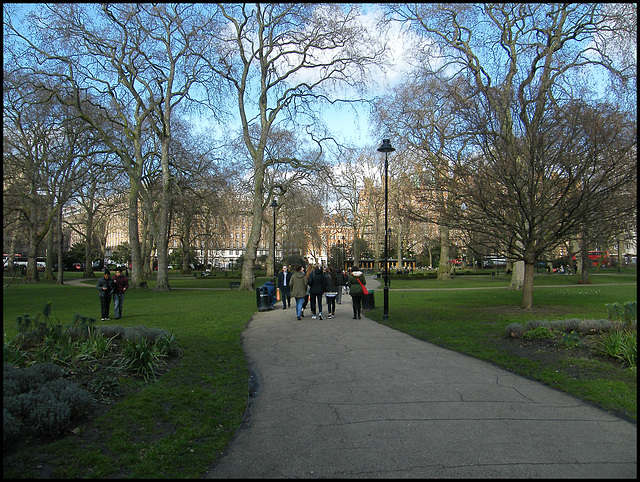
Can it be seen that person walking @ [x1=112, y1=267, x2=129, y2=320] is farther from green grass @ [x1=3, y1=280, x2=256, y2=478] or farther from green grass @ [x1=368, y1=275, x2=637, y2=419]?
green grass @ [x1=368, y1=275, x2=637, y2=419]

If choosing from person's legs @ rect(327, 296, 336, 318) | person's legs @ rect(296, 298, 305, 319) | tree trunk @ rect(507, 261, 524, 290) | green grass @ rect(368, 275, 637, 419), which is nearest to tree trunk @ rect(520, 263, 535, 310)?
green grass @ rect(368, 275, 637, 419)

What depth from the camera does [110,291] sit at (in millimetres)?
14188

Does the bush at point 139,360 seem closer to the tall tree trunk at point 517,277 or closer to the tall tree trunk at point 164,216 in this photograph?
the tall tree trunk at point 164,216

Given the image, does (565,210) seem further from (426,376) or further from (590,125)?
(426,376)

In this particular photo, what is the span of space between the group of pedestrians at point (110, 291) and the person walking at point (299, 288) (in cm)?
532

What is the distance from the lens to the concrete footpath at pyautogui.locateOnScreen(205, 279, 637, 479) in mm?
3824

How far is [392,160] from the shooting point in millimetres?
34219

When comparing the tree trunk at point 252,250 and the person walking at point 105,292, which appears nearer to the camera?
the person walking at point 105,292

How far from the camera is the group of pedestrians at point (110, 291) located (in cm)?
1399

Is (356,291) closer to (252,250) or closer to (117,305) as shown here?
(117,305)

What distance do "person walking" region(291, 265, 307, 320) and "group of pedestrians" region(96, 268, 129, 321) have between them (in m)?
5.32

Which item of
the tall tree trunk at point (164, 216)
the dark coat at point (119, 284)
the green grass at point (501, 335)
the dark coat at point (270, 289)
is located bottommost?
the green grass at point (501, 335)

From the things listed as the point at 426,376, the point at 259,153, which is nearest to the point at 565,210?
the point at 426,376

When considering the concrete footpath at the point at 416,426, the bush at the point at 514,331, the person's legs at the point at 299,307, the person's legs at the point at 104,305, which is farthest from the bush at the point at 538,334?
the person's legs at the point at 104,305
